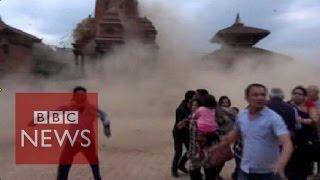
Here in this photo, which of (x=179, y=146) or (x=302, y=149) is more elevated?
(x=302, y=149)

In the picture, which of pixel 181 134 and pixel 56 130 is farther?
pixel 56 130

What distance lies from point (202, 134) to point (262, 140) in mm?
2441

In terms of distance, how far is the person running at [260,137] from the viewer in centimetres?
536

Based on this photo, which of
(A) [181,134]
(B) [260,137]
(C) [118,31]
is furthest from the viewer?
(C) [118,31]

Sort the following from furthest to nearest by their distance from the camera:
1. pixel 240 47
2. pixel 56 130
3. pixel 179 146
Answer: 1. pixel 240 47
2. pixel 56 130
3. pixel 179 146

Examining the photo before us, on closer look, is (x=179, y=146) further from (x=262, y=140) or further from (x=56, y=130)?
(x=56, y=130)

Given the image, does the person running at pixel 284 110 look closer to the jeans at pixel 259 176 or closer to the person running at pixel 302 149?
the person running at pixel 302 149

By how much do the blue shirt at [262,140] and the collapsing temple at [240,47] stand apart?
2604 centimetres

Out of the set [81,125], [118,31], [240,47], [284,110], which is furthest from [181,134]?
[240,47]

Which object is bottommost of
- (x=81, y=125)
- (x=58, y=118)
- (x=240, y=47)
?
(x=58, y=118)

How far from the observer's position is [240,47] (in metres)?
32.2

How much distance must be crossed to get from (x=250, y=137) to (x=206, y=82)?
77.2ft

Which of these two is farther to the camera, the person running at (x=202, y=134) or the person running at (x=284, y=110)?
the person running at (x=202, y=134)

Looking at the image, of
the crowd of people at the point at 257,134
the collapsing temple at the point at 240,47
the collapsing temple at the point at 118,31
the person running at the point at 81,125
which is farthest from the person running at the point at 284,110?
the collapsing temple at the point at 240,47
